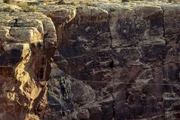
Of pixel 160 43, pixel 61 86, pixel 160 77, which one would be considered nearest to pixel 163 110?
pixel 160 77

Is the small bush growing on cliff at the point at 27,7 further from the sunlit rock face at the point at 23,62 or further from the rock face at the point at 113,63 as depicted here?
the sunlit rock face at the point at 23,62

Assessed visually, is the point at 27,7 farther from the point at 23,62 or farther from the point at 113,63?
the point at 113,63

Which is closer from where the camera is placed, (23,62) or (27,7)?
(23,62)

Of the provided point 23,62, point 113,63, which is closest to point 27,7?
point 23,62

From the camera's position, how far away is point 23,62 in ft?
58.9

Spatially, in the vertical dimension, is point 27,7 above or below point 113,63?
above

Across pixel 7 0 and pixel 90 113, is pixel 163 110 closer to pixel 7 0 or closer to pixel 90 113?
pixel 90 113

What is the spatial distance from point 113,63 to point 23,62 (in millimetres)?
4825

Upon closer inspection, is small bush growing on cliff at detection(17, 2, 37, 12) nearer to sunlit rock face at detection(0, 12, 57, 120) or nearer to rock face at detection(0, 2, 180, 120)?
rock face at detection(0, 2, 180, 120)

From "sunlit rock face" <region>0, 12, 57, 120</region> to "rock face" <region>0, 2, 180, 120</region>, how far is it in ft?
3.64

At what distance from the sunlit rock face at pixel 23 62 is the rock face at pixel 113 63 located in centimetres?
111

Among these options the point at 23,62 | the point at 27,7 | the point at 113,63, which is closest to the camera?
the point at 23,62

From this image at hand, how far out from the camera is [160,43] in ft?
71.5

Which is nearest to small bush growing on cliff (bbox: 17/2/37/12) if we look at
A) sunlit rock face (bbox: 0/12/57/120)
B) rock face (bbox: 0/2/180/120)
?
rock face (bbox: 0/2/180/120)
